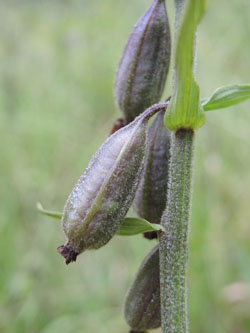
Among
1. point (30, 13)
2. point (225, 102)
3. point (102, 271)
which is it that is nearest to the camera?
point (225, 102)

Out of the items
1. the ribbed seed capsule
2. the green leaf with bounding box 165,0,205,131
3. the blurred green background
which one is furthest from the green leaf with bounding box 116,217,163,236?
the blurred green background

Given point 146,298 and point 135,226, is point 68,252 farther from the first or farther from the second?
point 146,298

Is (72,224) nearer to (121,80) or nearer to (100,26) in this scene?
(121,80)

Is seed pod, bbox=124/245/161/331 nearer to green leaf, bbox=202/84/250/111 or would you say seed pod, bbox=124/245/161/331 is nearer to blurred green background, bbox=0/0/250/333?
green leaf, bbox=202/84/250/111

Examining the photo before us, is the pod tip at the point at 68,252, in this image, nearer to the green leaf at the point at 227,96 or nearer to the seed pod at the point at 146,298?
the seed pod at the point at 146,298

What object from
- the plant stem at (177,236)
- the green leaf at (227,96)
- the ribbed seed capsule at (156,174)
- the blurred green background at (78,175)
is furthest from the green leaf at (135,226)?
the blurred green background at (78,175)

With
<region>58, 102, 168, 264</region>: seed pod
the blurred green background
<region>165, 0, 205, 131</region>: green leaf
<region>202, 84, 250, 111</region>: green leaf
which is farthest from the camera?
the blurred green background

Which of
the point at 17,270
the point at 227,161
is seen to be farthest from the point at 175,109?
the point at 227,161
